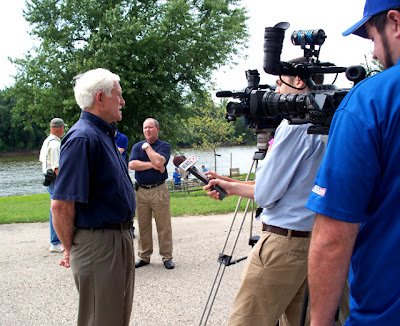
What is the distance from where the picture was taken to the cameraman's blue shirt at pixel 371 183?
1.16 metres

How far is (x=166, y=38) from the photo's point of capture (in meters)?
20.7

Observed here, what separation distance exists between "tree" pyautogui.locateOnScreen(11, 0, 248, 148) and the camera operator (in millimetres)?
18027

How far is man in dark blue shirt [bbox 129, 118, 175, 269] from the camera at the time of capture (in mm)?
5746

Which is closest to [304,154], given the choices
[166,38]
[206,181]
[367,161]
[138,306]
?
[206,181]

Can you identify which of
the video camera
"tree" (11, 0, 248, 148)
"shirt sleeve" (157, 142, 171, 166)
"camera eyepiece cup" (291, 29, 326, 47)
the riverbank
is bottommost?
the riverbank

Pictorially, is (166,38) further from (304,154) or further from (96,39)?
(304,154)

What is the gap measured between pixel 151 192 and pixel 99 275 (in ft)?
10.9

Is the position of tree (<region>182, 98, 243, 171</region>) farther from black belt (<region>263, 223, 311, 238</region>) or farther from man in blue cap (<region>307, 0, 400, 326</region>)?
man in blue cap (<region>307, 0, 400, 326</region>)

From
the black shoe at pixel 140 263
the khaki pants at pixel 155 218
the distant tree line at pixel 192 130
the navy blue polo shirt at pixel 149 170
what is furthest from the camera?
the distant tree line at pixel 192 130

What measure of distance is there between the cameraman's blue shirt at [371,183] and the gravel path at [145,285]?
7.82ft

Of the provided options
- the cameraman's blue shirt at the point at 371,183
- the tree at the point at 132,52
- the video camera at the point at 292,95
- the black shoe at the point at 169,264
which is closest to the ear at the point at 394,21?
the cameraman's blue shirt at the point at 371,183

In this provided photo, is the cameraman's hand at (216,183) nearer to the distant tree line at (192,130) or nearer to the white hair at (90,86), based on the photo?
the distant tree line at (192,130)

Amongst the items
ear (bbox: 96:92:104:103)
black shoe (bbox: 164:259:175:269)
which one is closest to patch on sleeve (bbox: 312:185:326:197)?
ear (bbox: 96:92:104:103)

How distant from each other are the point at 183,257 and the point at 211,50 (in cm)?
1857
